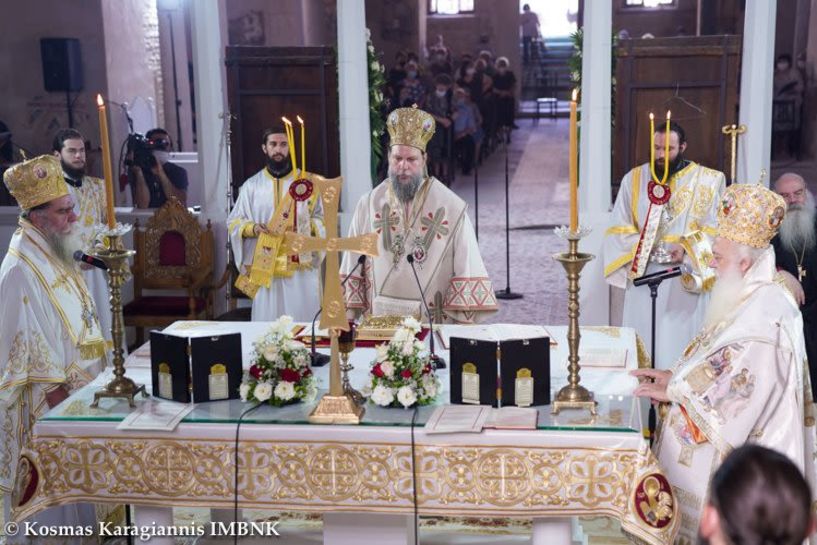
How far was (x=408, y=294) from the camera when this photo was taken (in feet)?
21.6

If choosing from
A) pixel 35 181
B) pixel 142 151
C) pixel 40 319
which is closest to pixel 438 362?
pixel 40 319

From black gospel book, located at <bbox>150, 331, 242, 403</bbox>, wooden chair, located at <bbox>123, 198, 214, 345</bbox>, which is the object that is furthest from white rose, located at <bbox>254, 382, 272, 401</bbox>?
wooden chair, located at <bbox>123, 198, 214, 345</bbox>

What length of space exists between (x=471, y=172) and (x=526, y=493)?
487 inches

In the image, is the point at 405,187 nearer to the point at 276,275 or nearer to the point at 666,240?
the point at 666,240

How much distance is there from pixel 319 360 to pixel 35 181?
153 centimetres

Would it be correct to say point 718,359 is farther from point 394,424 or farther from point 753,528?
point 753,528

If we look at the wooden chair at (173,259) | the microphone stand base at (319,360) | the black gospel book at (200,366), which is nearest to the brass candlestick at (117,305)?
the black gospel book at (200,366)

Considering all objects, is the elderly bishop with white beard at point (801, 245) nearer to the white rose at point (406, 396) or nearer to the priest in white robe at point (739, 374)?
the priest in white robe at point (739, 374)

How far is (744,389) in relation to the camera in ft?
14.5

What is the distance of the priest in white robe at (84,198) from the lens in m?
8.23

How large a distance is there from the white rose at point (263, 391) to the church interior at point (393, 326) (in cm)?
3

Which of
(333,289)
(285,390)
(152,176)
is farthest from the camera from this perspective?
(152,176)

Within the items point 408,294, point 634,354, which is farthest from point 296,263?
point 634,354

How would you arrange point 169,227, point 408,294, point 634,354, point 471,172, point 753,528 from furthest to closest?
point 471,172 → point 169,227 → point 408,294 → point 634,354 → point 753,528
